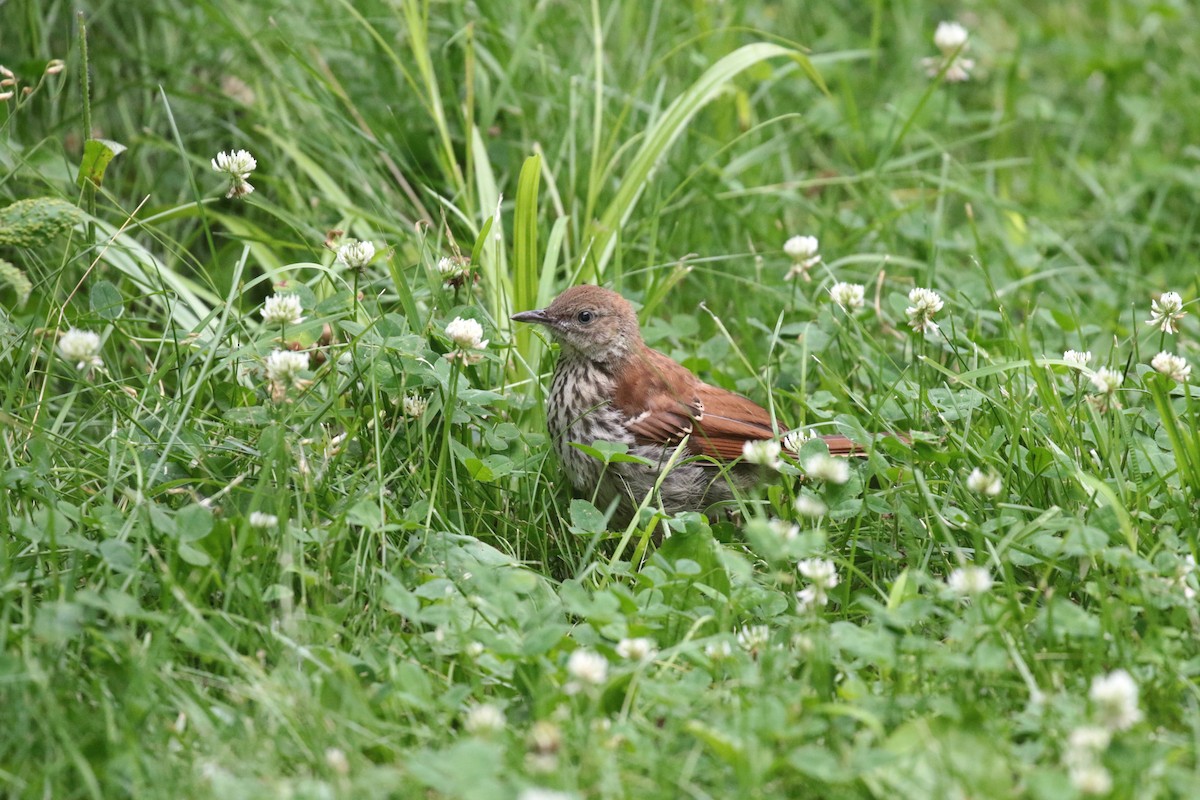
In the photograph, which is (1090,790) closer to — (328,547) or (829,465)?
(829,465)

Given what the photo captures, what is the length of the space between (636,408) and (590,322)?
32 centimetres

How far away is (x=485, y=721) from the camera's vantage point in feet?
8.05

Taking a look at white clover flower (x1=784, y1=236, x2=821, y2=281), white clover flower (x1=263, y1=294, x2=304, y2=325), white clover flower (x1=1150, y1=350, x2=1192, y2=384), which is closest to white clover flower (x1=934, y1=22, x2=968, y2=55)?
white clover flower (x1=784, y1=236, x2=821, y2=281)

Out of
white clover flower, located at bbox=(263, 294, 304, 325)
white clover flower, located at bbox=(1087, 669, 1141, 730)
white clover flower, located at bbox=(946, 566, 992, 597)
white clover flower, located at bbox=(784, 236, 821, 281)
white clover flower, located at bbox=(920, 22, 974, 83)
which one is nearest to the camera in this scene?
white clover flower, located at bbox=(1087, 669, 1141, 730)

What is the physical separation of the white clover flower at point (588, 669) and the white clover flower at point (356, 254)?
144cm

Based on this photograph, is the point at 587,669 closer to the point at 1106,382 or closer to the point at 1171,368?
the point at 1106,382

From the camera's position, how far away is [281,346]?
3.64m

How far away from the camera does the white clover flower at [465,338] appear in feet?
11.6

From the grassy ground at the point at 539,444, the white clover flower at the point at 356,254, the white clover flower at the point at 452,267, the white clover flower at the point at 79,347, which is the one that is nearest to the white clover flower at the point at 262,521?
the grassy ground at the point at 539,444

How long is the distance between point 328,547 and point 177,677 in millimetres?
497

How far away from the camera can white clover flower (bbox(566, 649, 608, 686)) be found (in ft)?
8.52

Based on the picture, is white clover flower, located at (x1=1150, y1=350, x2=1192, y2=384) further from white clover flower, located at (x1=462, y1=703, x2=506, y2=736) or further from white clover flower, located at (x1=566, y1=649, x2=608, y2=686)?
white clover flower, located at (x1=462, y1=703, x2=506, y2=736)

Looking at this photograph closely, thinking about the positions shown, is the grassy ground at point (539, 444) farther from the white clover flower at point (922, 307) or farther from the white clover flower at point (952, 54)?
the white clover flower at point (952, 54)

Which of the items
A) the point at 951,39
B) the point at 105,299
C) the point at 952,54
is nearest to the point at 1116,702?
the point at 105,299
